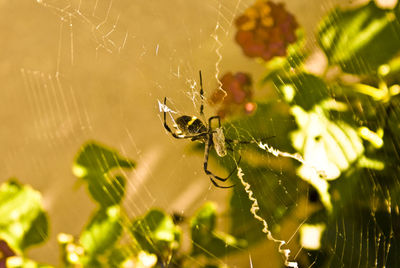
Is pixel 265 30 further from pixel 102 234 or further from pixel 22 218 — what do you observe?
pixel 22 218

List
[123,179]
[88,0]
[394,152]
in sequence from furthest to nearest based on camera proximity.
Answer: [123,179], [88,0], [394,152]

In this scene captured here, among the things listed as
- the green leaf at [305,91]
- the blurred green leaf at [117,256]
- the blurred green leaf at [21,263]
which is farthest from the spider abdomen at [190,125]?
the blurred green leaf at [21,263]

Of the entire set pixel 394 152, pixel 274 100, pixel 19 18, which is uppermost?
pixel 19 18

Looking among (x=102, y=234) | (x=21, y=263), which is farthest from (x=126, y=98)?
(x=21, y=263)

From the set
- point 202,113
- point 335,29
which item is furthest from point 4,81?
point 335,29

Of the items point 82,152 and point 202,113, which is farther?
point 82,152

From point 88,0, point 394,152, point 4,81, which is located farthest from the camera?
point 4,81

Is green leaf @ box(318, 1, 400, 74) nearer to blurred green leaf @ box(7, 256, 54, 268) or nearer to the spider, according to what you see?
the spider

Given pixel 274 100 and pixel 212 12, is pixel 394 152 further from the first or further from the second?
pixel 212 12
